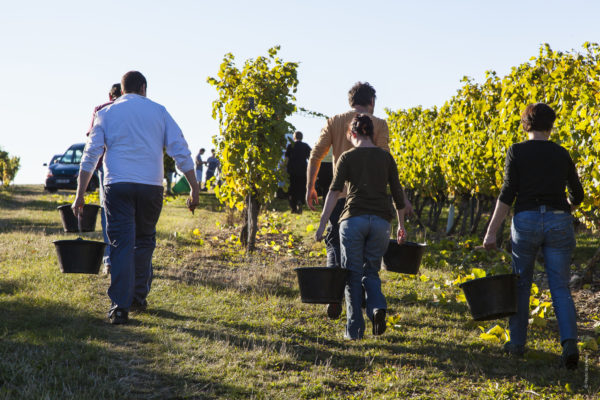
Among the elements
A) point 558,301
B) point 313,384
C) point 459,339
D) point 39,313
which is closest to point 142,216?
point 39,313

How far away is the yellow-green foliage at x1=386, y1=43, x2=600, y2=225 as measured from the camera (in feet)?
21.7

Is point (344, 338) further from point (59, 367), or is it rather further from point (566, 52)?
point (566, 52)

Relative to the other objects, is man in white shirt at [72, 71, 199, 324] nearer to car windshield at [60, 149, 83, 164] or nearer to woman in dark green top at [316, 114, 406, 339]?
woman in dark green top at [316, 114, 406, 339]

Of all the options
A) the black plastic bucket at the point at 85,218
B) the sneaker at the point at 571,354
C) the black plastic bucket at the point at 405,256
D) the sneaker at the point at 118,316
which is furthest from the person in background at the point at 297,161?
the sneaker at the point at 571,354

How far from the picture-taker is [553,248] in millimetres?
3871

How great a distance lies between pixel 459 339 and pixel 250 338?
1.61 m

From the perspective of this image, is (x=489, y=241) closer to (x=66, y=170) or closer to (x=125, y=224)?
(x=125, y=224)

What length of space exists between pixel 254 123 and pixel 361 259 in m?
4.78

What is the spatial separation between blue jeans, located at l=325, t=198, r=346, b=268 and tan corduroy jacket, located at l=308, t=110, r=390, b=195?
1.12 feet

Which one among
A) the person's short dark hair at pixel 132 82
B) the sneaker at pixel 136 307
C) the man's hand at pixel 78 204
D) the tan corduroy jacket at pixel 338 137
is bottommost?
the sneaker at pixel 136 307

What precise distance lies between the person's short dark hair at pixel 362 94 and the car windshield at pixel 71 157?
61.9 feet

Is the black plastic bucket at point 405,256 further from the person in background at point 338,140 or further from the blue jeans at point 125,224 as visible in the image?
the blue jeans at point 125,224

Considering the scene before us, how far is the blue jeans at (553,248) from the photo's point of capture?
3.82 metres

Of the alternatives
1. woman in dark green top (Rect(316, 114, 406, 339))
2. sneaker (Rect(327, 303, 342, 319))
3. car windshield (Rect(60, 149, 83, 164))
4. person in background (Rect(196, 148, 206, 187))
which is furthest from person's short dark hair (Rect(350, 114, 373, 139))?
car windshield (Rect(60, 149, 83, 164))
